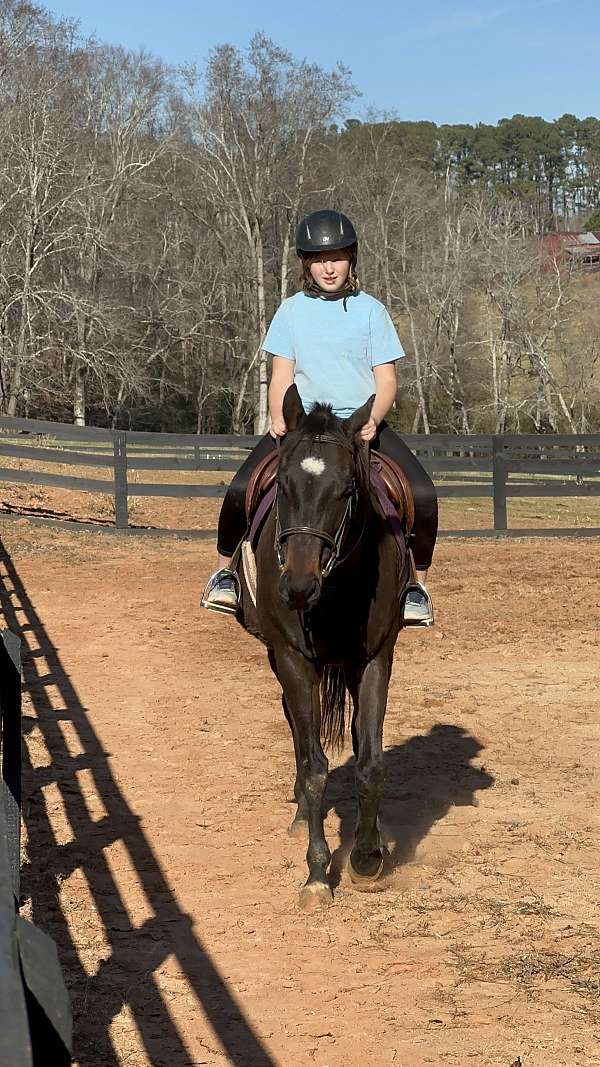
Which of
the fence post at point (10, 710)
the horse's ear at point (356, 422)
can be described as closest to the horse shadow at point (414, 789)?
the horse's ear at point (356, 422)

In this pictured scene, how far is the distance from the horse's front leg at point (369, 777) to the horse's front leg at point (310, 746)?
0.16 meters

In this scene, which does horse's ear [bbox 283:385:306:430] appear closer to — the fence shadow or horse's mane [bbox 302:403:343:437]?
horse's mane [bbox 302:403:343:437]

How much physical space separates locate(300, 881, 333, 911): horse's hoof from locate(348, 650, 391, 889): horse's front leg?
8.6 inches

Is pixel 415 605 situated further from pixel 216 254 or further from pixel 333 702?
pixel 216 254

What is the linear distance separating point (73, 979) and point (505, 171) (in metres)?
105

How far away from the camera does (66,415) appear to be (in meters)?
41.3

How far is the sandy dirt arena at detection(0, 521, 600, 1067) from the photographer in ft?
12.3

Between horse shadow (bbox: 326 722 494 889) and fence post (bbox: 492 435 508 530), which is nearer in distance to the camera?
horse shadow (bbox: 326 722 494 889)

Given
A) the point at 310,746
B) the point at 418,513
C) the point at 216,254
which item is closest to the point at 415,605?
the point at 418,513

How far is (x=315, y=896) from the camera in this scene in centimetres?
486

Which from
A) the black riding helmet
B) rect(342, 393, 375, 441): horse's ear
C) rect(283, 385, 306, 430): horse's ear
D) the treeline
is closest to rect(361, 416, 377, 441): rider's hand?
rect(342, 393, 375, 441): horse's ear

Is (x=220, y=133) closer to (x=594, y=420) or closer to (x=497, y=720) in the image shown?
(x=594, y=420)

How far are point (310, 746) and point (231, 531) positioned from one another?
4.84ft

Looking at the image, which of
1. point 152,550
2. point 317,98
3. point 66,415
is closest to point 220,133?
point 317,98
